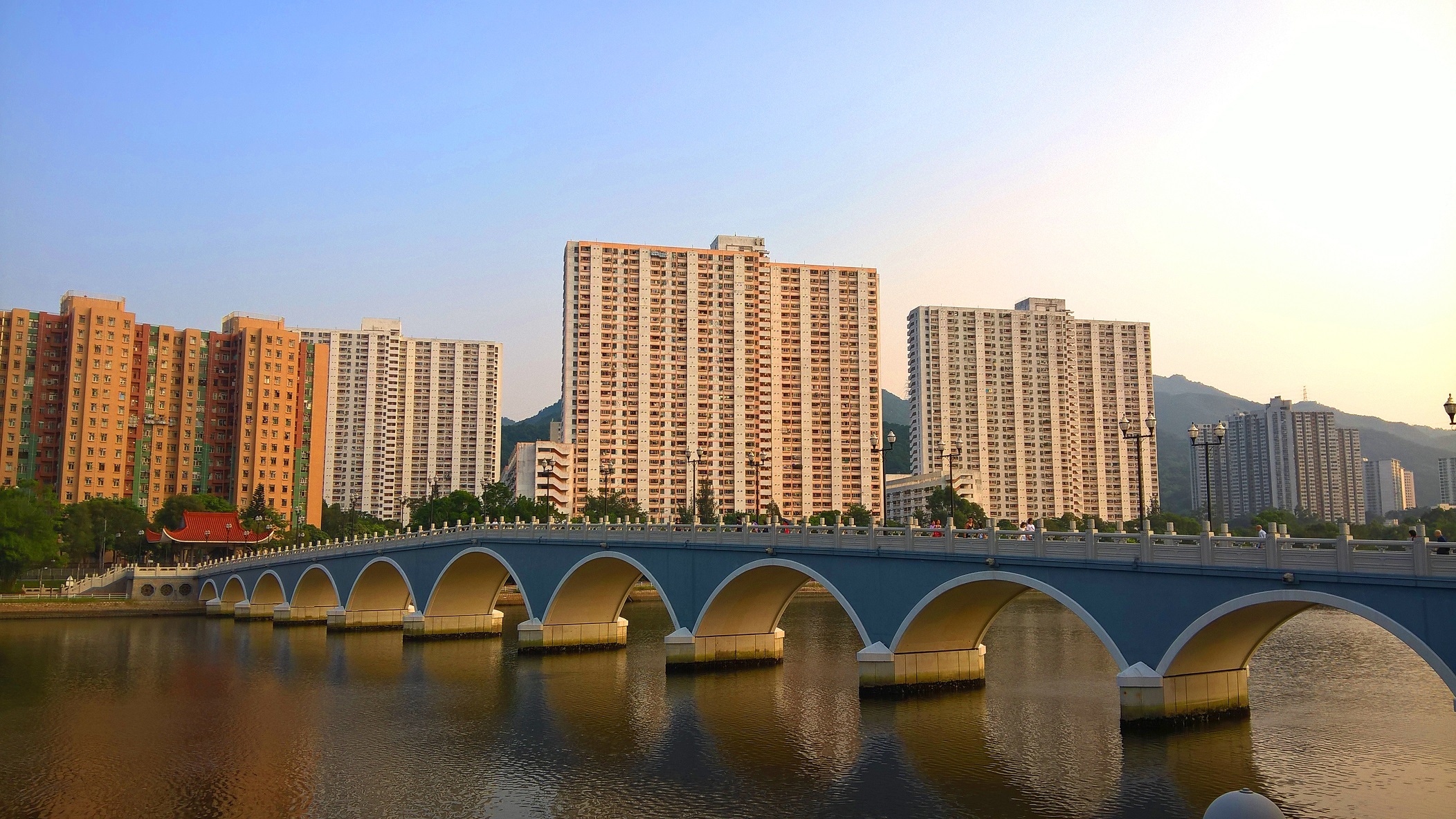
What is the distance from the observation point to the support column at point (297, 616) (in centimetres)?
6700

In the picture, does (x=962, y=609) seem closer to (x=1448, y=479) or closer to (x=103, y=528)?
(x=103, y=528)

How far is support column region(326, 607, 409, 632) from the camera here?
6106 centimetres

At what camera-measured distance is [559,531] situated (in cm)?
4666

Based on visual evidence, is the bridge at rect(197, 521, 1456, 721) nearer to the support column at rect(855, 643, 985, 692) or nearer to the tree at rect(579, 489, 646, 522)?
the support column at rect(855, 643, 985, 692)

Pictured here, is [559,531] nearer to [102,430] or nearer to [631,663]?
[631,663]

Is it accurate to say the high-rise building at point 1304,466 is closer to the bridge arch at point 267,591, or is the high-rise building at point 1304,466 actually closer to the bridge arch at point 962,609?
the bridge arch at point 267,591

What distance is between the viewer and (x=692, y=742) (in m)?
26.9

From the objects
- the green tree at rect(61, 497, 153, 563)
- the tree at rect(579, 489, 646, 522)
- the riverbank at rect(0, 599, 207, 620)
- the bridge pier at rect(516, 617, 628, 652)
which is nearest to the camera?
the bridge pier at rect(516, 617, 628, 652)

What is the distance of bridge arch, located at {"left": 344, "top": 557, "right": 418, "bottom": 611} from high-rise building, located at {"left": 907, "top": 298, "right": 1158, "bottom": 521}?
85.4 metres

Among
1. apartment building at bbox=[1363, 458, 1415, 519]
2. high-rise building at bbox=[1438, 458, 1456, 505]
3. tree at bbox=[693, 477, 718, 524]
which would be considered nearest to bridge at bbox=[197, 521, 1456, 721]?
tree at bbox=[693, 477, 718, 524]

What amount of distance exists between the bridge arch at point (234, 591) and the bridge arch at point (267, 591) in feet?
4.88

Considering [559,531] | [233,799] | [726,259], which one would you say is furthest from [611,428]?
[233,799]

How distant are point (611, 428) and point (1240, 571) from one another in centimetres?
9957

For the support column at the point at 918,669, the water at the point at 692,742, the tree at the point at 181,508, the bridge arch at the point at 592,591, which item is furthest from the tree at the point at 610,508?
the support column at the point at 918,669
